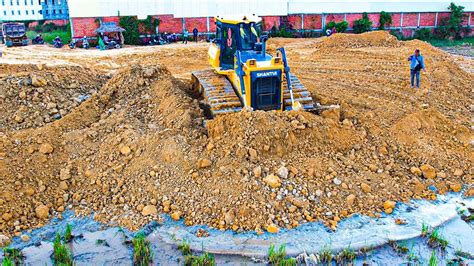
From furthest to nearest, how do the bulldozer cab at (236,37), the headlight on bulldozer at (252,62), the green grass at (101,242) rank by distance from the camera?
the bulldozer cab at (236,37) < the headlight on bulldozer at (252,62) < the green grass at (101,242)

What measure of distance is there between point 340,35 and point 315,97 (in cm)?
1158

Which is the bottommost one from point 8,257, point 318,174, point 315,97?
point 8,257

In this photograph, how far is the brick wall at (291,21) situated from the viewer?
81.2 feet

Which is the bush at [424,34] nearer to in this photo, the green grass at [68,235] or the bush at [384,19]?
the bush at [384,19]

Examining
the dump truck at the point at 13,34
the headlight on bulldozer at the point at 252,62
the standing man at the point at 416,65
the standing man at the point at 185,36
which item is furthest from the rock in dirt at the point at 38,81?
the dump truck at the point at 13,34

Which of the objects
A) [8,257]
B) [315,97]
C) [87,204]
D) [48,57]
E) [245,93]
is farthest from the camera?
[48,57]

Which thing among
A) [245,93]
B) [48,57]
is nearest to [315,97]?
[245,93]

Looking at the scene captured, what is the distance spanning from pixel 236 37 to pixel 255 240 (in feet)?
16.2

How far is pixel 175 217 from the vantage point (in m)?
7.42

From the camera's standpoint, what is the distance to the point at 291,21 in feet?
93.1

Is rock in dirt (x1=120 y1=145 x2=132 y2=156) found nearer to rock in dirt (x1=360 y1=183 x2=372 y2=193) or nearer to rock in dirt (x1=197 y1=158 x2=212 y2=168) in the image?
rock in dirt (x1=197 y1=158 x2=212 y2=168)

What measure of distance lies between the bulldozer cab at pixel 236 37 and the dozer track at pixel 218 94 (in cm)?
43

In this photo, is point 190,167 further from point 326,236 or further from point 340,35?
point 340,35

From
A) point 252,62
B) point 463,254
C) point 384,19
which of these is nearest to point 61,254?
point 252,62
